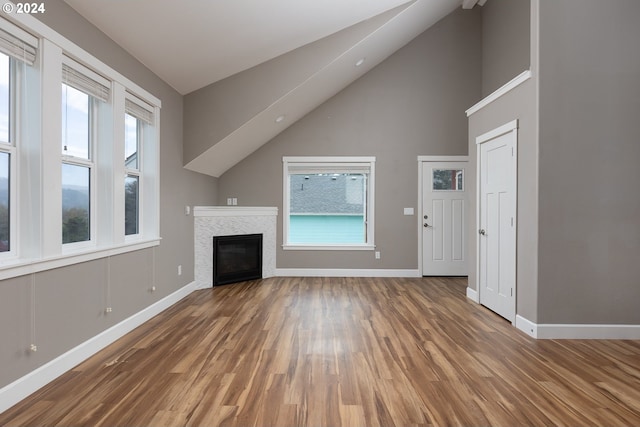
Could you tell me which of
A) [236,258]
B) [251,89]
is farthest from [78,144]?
[236,258]

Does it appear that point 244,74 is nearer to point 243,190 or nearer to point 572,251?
point 243,190

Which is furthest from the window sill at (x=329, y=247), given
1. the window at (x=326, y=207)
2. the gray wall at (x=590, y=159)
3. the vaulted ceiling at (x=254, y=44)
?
the gray wall at (x=590, y=159)

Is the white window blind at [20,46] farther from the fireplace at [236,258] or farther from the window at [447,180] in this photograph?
the window at [447,180]

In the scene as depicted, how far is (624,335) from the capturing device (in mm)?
3352

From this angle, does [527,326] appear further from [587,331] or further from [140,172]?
[140,172]

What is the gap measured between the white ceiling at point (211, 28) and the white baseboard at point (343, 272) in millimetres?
3311

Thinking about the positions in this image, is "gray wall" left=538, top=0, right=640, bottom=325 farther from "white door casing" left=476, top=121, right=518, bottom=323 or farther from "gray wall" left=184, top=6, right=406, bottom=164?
"gray wall" left=184, top=6, right=406, bottom=164

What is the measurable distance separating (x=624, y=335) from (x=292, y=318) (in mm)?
3050

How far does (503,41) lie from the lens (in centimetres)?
579

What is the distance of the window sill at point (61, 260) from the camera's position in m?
2.18

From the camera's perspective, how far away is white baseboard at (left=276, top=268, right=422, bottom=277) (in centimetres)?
652

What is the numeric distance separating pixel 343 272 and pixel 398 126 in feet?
8.80

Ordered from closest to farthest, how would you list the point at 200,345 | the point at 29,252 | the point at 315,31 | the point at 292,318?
the point at 29,252 → the point at 200,345 → the point at 292,318 → the point at 315,31

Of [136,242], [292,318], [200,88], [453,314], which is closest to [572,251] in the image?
[453,314]
